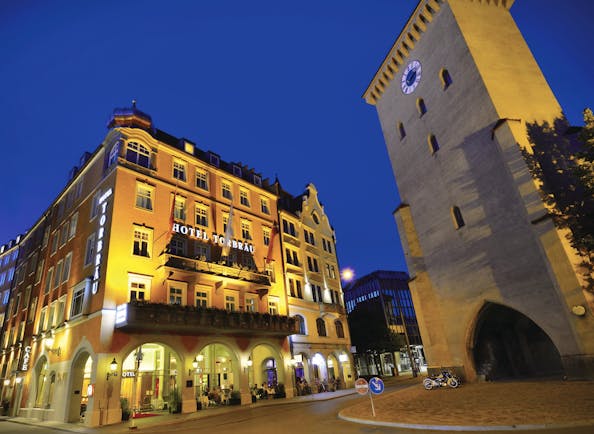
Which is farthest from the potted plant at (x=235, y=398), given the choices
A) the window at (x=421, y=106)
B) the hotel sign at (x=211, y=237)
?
the window at (x=421, y=106)

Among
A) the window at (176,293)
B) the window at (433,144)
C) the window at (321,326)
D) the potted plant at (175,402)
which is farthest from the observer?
the window at (321,326)

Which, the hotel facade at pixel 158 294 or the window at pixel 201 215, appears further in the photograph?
the window at pixel 201 215

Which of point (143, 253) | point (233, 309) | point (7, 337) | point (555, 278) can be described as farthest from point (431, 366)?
point (7, 337)

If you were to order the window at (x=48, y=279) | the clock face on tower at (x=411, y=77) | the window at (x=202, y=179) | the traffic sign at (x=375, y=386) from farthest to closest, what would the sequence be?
the window at (x=202, y=179) < the window at (x=48, y=279) < the clock face on tower at (x=411, y=77) < the traffic sign at (x=375, y=386)

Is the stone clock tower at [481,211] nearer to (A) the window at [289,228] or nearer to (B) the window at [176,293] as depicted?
(A) the window at [289,228]

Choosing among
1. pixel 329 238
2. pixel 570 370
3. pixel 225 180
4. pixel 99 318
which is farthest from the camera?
pixel 329 238

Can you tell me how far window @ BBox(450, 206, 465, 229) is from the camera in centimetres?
2438

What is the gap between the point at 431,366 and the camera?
24422 mm

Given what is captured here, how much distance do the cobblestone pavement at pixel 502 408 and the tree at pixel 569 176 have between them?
6039 mm

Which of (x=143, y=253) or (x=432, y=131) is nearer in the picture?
(x=143, y=253)

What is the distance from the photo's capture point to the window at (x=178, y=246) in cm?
2688

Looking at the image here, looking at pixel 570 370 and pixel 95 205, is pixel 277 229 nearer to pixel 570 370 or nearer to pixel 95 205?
pixel 95 205

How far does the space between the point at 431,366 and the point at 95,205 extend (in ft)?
92.6

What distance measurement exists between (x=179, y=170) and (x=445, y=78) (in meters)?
22.9
